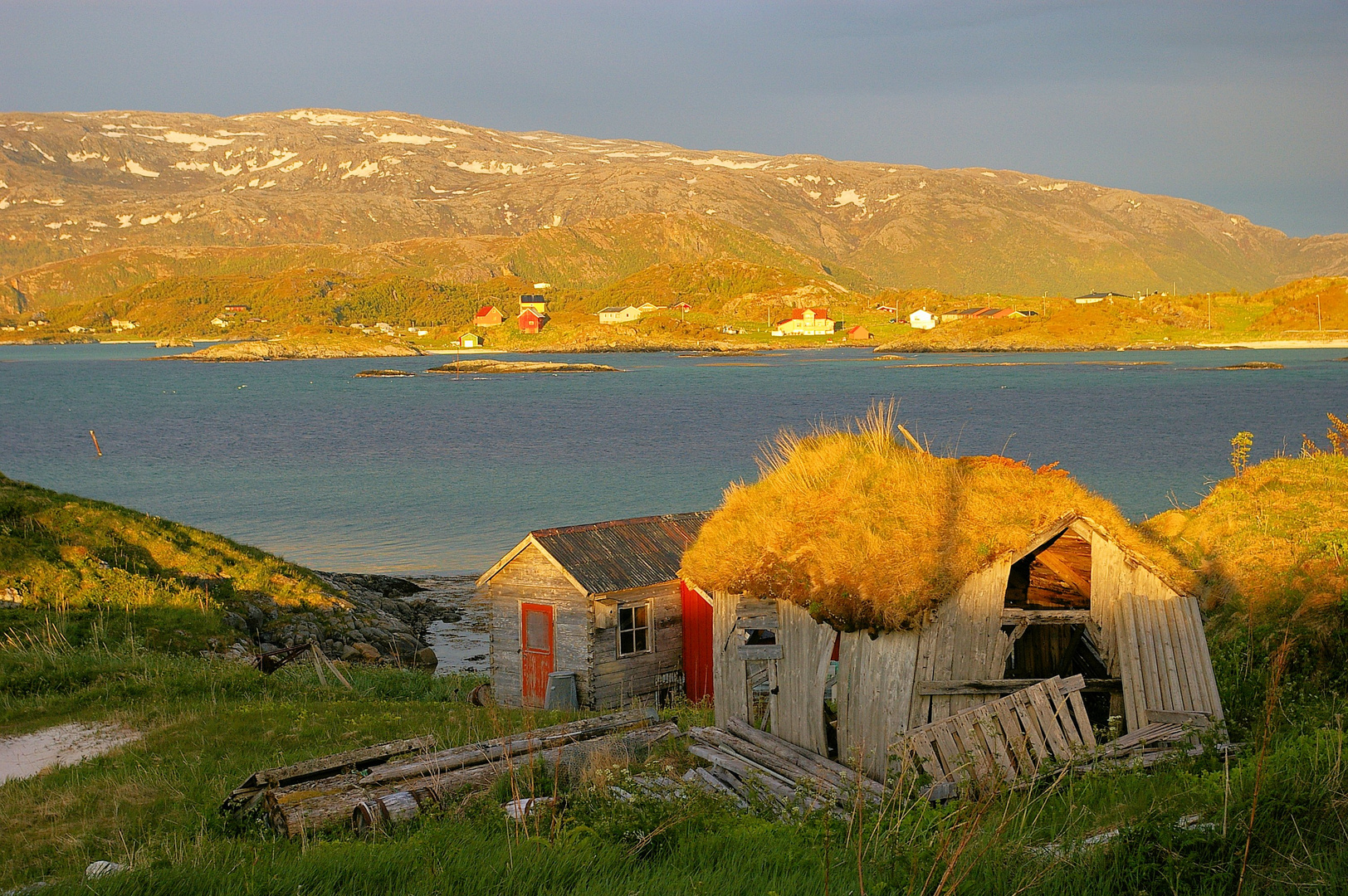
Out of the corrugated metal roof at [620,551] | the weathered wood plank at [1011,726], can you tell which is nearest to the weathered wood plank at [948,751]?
the weathered wood plank at [1011,726]

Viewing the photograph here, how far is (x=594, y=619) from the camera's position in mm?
19172

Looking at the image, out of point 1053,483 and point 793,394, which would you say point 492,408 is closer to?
point 793,394

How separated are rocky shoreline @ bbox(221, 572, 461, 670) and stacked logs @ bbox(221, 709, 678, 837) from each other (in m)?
12.1

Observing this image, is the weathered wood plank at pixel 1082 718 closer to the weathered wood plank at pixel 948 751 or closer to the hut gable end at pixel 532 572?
the weathered wood plank at pixel 948 751

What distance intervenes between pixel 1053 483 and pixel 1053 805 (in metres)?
4.04

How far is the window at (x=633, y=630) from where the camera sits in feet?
64.3

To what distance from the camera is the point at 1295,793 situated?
707 centimetres

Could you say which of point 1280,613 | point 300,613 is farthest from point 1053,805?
point 300,613

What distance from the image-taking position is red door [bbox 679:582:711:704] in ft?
65.9

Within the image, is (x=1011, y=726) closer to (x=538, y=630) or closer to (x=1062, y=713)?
(x=1062, y=713)

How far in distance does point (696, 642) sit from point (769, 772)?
986cm

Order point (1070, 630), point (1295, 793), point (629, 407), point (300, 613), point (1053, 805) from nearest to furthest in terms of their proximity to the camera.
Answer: point (1295, 793), point (1053, 805), point (1070, 630), point (300, 613), point (629, 407)

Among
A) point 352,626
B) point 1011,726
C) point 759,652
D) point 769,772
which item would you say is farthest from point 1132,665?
point 352,626

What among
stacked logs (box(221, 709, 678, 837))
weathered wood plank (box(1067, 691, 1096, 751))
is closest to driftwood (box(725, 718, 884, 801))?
stacked logs (box(221, 709, 678, 837))
